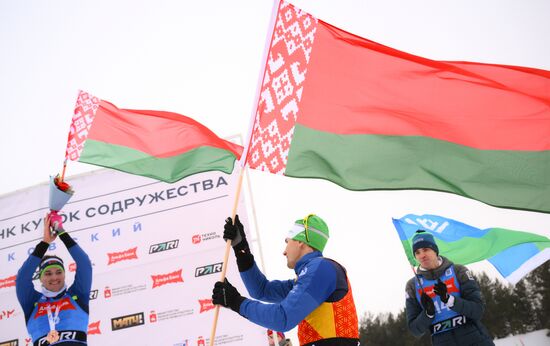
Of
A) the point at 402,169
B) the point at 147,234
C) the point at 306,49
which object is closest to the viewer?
the point at 402,169

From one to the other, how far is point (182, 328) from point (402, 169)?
215 inches

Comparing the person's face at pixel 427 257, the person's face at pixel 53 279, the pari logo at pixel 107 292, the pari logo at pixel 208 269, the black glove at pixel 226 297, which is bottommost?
the black glove at pixel 226 297

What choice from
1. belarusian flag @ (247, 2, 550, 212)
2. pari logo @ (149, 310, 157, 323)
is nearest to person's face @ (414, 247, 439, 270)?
belarusian flag @ (247, 2, 550, 212)

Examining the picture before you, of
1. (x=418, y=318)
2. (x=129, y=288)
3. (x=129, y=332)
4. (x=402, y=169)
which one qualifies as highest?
Answer: (x=129, y=288)

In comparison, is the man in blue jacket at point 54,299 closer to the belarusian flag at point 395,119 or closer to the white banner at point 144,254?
the belarusian flag at point 395,119

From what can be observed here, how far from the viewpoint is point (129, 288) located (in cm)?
841

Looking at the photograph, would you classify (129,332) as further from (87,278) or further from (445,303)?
(445,303)

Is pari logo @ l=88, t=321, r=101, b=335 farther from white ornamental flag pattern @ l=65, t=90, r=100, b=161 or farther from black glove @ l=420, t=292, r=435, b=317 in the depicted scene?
black glove @ l=420, t=292, r=435, b=317

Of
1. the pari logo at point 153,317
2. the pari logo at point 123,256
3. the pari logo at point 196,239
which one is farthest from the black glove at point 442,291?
the pari logo at point 123,256

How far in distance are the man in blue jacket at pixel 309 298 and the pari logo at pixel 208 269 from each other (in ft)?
15.0

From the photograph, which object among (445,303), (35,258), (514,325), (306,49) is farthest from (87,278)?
(514,325)

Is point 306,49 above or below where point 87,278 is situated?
above

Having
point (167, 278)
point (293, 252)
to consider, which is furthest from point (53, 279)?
point (167, 278)

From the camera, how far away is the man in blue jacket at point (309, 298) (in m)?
2.92
